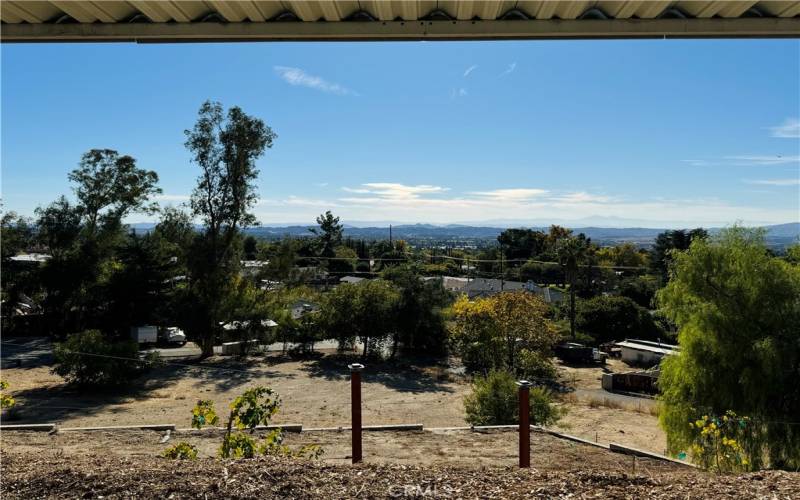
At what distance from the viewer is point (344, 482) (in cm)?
303

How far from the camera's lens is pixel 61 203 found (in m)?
24.2

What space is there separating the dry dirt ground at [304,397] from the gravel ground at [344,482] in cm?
863

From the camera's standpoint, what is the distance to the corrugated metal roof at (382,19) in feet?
7.84

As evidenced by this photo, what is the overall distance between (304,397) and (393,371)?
5728 millimetres

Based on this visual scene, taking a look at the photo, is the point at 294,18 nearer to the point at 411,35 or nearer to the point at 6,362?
the point at 411,35

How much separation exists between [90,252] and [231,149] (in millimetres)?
8220

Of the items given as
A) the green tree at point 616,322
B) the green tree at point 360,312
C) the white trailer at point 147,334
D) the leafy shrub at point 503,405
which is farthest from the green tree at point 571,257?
the white trailer at point 147,334

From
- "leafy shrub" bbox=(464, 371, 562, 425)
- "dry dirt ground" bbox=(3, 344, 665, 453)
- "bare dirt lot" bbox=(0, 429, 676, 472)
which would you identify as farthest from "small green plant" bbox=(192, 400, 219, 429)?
"dry dirt ground" bbox=(3, 344, 665, 453)

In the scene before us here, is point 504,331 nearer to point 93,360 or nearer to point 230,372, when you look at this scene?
point 230,372

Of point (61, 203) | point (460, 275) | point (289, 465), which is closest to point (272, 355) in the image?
point (61, 203)

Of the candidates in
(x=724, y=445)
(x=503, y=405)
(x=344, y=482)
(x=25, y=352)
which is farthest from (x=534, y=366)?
(x=25, y=352)

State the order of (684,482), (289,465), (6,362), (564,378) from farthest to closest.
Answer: (564,378)
(6,362)
(289,465)
(684,482)

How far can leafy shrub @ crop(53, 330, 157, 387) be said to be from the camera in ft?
46.4

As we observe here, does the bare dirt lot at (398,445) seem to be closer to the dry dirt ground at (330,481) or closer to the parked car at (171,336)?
the dry dirt ground at (330,481)
